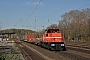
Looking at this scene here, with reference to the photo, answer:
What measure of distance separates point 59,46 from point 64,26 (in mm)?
64574

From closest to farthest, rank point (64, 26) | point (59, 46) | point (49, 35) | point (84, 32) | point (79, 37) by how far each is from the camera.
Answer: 1. point (59, 46)
2. point (49, 35)
3. point (84, 32)
4. point (79, 37)
5. point (64, 26)

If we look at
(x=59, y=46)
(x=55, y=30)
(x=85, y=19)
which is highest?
(x=85, y=19)

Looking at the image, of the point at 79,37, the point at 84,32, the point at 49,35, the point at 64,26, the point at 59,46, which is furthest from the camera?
the point at 64,26

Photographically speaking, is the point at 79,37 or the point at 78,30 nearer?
the point at 78,30

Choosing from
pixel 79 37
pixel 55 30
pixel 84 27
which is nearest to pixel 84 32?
pixel 84 27

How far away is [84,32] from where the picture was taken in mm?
82562

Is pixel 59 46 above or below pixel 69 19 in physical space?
below

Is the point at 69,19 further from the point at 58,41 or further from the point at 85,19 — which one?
the point at 58,41

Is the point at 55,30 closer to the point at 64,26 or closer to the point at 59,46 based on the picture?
the point at 59,46

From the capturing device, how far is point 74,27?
286ft

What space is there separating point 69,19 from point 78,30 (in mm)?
13110

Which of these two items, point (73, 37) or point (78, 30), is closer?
point (78, 30)

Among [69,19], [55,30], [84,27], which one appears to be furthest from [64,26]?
[55,30]

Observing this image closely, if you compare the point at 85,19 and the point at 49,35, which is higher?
the point at 85,19
